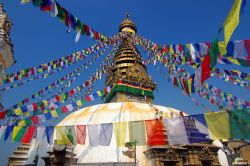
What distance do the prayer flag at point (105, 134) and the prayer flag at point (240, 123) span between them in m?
4.96

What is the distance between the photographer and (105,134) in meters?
9.91

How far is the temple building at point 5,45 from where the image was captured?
44.2 feet

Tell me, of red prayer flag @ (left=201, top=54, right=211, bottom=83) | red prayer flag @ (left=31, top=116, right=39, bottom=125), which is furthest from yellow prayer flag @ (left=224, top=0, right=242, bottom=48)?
red prayer flag @ (left=31, top=116, right=39, bottom=125)

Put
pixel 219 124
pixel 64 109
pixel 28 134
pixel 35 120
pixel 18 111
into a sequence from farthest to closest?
pixel 64 109, pixel 35 120, pixel 18 111, pixel 28 134, pixel 219 124

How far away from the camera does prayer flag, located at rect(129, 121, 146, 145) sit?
9.35 metres

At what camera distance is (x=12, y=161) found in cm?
1650

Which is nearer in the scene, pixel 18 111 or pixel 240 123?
pixel 240 123

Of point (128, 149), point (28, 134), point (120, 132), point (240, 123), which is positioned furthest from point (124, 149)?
point (240, 123)

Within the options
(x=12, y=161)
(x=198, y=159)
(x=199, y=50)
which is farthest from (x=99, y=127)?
(x=12, y=161)

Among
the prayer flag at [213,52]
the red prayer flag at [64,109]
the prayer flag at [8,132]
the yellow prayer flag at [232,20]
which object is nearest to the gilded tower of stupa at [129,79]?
the red prayer flag at [64,109]

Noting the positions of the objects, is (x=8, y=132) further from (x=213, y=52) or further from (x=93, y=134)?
(x=213, y=52)

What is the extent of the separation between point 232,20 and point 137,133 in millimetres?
6064

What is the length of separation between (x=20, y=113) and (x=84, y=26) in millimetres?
5461

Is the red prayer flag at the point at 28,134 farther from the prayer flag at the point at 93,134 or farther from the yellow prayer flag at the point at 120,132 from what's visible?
the yellow prayer flag at the point at 120,132
